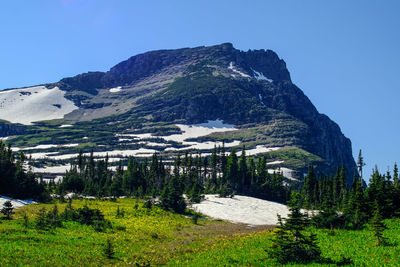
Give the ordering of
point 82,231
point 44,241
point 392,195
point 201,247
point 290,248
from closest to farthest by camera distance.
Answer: point 290,248 < point 44,241 < point 201,247 < point 82,231 < point 392,195

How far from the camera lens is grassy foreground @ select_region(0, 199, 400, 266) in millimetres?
28688

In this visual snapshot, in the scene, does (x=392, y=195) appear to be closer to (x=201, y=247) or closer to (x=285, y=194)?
(x=201, y=247)

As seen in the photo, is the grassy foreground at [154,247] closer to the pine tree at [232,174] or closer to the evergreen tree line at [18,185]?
the evergreen tree line at [18,185]

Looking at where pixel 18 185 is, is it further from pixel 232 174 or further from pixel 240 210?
pixel 232 174

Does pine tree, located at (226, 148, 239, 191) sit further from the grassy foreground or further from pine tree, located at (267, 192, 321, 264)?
pine tree, located at (267, 192, 321, 264)

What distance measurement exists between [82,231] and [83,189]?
61.8m

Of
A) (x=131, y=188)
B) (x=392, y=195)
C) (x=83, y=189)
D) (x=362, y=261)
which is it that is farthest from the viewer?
(x=131, y=188)

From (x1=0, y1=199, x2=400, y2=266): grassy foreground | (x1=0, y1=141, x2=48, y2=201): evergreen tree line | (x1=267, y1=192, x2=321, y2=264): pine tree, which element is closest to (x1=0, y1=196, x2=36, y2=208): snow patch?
(x1=0, y1=141, x2=48, y2=201): evergreen tree line

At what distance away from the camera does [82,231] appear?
140 ft

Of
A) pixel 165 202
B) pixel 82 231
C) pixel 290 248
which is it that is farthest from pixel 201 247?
pixel 165 202

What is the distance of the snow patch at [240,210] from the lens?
73812mm

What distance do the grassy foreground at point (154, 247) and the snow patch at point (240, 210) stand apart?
2662cm

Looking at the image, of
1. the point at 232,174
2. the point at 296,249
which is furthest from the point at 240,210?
the point at 296,249

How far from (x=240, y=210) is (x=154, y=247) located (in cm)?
4955
